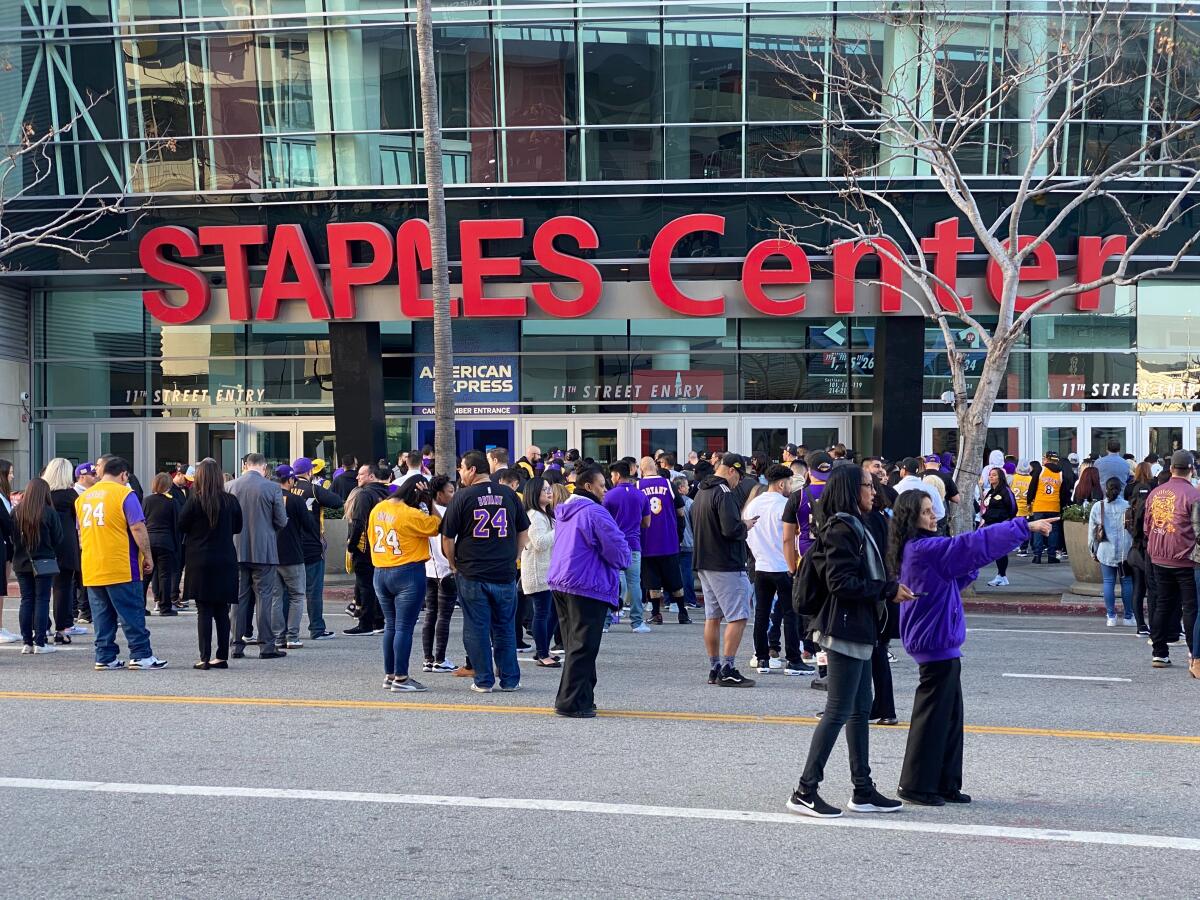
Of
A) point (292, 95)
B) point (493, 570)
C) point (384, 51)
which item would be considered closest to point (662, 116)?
point (384, 51)

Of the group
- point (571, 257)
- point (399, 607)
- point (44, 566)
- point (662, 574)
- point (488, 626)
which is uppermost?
point (571, 257)

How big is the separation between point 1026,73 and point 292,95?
15.7 m

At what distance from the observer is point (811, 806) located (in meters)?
6.98

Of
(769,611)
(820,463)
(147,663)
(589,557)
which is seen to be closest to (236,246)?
(147,663)

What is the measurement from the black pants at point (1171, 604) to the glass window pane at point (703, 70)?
1692 cm

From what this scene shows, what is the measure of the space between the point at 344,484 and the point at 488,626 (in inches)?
345

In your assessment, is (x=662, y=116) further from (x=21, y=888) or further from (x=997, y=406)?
(x=21, y=888)

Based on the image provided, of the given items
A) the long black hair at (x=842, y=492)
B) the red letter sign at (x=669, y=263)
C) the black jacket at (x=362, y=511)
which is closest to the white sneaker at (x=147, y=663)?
the black jacket at (x=362, y=511)

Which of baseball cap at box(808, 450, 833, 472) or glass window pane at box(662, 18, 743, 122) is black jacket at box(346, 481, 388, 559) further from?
glass window pane at box(662, 18, 743, 122)

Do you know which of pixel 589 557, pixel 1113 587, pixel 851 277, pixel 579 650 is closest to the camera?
pixel 579 650

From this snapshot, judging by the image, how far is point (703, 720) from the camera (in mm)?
9641

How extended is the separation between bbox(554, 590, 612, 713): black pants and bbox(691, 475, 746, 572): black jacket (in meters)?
1.62

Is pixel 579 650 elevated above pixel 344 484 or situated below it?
below

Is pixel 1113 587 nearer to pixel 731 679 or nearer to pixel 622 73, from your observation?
pixel 731 679
